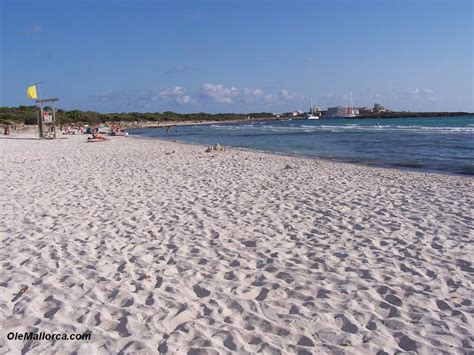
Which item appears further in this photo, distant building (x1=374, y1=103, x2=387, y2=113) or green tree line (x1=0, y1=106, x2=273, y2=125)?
distant building (x1=374, y1=103, x2=387, y2=113)

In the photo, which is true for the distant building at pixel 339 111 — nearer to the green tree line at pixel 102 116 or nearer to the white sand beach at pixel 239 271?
the green tree line at pixel 102 116

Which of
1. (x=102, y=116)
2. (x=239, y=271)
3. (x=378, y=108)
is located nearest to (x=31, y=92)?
(x=239, y=271)

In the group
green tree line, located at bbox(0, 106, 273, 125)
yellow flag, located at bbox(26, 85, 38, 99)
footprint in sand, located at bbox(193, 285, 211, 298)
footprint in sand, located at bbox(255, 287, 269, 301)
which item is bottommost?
footprint in sand, located at bbox(255, 287, 269, 301)

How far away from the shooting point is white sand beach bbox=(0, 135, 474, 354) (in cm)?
316

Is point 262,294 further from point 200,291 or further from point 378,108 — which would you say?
point 378,108

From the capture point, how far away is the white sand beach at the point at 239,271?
3.16 meters

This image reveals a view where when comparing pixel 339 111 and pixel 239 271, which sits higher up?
pixel 339 111

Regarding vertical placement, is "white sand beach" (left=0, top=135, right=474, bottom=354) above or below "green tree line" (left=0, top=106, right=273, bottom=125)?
below

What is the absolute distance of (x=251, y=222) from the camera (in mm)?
6238

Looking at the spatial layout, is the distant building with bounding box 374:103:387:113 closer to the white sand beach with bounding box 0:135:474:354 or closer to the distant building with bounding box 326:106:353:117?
the distant building with bounding box 326:106:353:117

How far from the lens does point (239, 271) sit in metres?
4.36

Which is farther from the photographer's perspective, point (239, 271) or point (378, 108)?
point (378, 108)

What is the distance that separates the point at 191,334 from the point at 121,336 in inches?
20.8

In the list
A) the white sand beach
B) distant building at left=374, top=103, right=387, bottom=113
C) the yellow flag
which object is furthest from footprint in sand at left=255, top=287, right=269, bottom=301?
distant building at left=374, top=103, right=387, bottom=113
